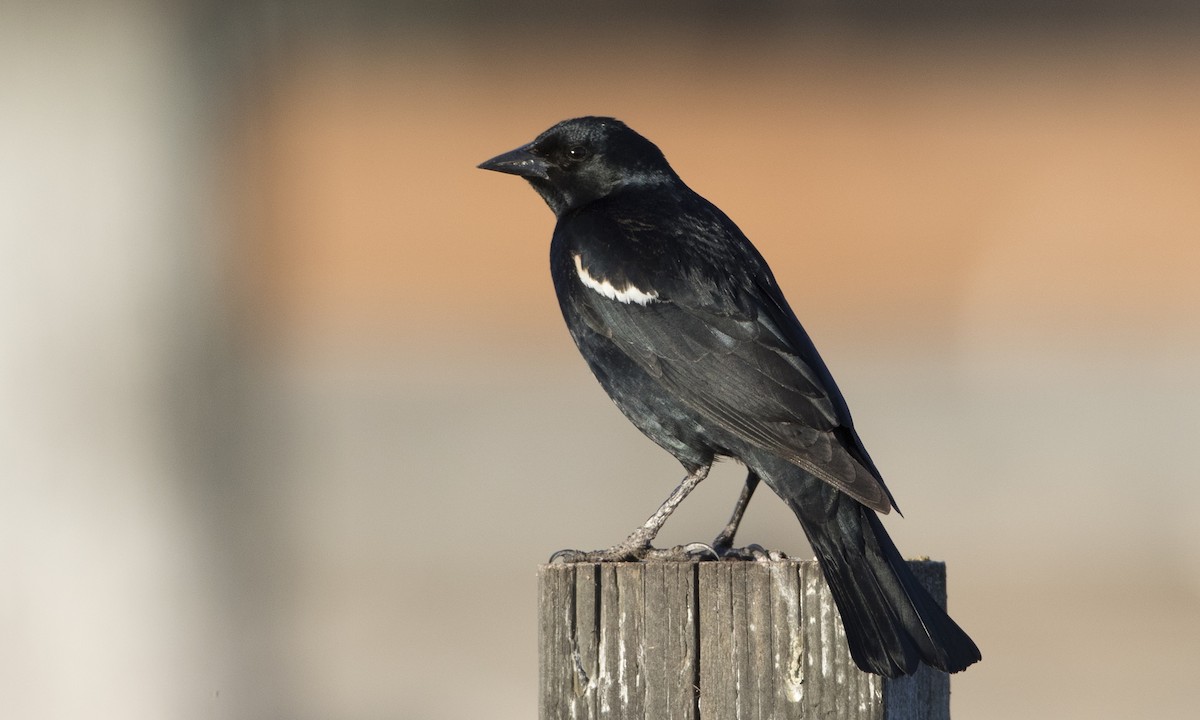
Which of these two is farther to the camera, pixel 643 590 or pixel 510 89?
pixel 510 89

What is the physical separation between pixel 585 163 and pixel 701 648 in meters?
2.38

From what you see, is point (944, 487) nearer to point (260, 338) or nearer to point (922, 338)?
point (922, 338)

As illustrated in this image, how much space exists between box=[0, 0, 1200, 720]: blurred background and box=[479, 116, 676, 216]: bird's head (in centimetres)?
301

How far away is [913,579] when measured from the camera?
346cm

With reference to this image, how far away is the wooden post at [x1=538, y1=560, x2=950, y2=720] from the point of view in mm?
3027

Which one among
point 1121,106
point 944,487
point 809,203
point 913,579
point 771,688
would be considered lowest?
point 771,688

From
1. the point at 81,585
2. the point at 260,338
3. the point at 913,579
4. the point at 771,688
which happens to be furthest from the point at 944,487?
the point at 771,688

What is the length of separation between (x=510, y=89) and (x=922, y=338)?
234 centimetres

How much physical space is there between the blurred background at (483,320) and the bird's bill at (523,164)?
3.01 metres

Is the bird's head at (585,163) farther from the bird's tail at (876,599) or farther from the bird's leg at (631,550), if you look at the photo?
the bird's tail at (876,599)

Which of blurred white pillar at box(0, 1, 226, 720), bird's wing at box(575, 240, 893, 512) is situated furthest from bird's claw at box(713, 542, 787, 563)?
blurred white pillar at box(0, 1, 226, 720)

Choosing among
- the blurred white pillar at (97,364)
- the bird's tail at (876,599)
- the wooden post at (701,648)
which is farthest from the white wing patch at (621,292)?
the blurred white pillar at (97,364)

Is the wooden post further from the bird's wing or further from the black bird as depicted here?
the bird's wing

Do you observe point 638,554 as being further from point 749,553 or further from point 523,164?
point 523,164
